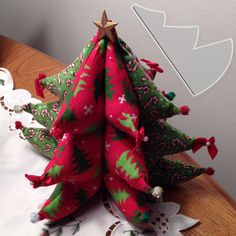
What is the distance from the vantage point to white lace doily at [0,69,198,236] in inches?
16.5

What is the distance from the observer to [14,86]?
647 millimetres

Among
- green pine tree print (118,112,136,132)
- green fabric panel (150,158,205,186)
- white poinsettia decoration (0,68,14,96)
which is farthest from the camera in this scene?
white poinsettia decoration (0,68,14,96)

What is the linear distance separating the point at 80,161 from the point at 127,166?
54 millimetres

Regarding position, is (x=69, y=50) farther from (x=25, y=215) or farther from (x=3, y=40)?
(x=25, y=215)

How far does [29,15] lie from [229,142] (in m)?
0.69

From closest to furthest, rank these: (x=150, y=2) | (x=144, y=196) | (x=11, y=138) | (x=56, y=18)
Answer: (x=144, y=196), (x=11, y=138), (x=150, y=2), (x=56, y=18)

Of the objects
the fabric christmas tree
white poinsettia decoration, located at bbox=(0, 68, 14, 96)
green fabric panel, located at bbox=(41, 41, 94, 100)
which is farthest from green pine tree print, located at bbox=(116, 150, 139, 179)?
white poinsettia decoration, located at bbox=(0, 68, 14, 96)

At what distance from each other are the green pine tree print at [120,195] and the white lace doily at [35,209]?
0.02m

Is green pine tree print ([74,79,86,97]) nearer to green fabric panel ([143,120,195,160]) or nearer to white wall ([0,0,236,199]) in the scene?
green fabric panel ([143,120,195,160])

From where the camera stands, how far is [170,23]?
0.69 metres

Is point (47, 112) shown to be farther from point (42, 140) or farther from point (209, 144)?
point (209, 144)

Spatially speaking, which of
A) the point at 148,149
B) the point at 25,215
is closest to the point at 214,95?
the point at 148,149

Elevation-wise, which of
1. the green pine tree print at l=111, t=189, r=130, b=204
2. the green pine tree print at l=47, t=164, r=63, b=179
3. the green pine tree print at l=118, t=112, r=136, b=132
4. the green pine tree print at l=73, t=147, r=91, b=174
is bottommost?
the green pine tree print at l=111, t=189, r=130, b=204

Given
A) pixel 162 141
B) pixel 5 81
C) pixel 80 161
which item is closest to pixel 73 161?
pixel 80 161
